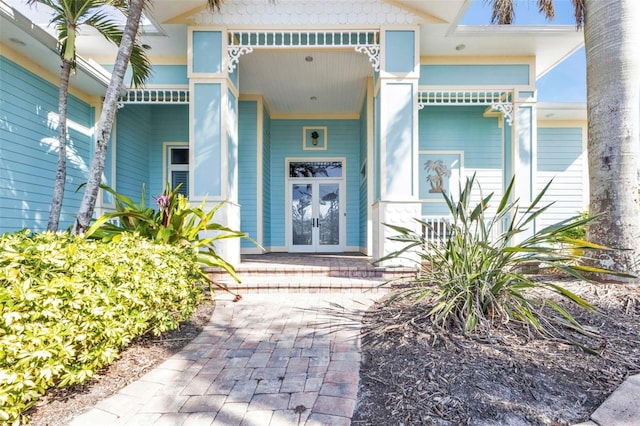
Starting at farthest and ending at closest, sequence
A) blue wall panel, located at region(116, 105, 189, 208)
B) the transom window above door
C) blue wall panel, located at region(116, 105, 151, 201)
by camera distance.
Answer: the transom window above door → blue wall panel, located at region(116, 105, 189, 208) → blue wall panel, located at region(116, 105, 151, 201)

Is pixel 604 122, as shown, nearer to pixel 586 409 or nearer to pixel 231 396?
pixel 586 409

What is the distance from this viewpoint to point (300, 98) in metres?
7.68

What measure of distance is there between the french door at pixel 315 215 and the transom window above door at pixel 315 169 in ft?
0.51

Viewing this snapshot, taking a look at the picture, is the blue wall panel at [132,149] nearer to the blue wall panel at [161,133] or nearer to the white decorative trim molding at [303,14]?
the blue wall panel at [161,133]

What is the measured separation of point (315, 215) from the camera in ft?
27.7

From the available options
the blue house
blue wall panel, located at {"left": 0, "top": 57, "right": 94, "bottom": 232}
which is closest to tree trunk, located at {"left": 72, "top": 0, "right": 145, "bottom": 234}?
blue wall panel, located at {"left": 0, "top": 57, "right": 94, "bottom": 232}

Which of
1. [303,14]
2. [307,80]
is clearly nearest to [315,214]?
[307,80]

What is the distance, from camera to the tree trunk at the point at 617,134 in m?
3.27

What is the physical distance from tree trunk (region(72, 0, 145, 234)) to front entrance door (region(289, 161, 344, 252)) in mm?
5115

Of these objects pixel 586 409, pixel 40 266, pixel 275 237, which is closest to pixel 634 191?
pixel 586 409

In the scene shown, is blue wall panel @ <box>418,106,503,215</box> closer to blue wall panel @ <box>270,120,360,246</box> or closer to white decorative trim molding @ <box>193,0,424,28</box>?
blue wall panel @ <box>270,120,360,246</box>

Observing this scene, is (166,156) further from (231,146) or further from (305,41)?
(305,41)

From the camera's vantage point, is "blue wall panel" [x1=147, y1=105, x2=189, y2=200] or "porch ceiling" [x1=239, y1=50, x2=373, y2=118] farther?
"blue wall panel" [x1=147, y1=105, x2=189, y2=200]

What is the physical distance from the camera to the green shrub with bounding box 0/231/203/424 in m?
1.47
